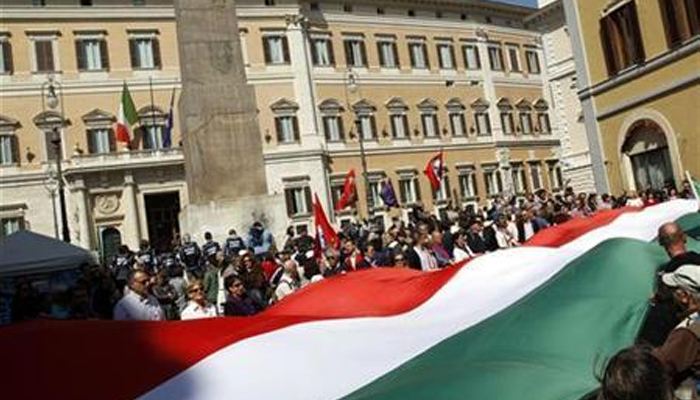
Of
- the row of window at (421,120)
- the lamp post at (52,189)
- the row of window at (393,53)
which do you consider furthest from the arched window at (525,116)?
the lamp post at (52,189)

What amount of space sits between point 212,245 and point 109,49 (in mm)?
29786

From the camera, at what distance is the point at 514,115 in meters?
58.6

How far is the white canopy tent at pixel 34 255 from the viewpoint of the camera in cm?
1388

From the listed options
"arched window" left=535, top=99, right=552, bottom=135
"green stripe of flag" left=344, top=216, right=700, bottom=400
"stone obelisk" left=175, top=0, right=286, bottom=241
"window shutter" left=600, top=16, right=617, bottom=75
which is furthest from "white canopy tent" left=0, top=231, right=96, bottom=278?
"arched window" left=535, top=99, right=552, bottom=135

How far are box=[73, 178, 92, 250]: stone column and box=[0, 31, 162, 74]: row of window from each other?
609 cm

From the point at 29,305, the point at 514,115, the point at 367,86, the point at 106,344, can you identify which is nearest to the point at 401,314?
the point at 106,344

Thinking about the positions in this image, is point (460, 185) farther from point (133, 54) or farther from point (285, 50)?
point (133, 54)

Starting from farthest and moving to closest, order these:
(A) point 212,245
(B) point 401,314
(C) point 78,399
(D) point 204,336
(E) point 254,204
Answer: (E) point 254,204, (A) point 212,245, (B) point 401,314, (D) point 204,336, (C) point 78,399

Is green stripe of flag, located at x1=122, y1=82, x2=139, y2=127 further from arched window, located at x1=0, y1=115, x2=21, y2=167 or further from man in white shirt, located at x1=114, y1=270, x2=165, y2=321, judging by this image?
man in white shirt, located at x1=114, y1=270, x2=165, y2=321

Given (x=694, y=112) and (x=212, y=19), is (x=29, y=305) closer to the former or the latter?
(x=212, y=19)

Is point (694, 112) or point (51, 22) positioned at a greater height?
point (51, 22)

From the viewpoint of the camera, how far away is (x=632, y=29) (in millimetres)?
24750

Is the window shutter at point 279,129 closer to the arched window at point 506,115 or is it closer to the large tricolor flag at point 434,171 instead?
the large tricolor flag at point 434,171

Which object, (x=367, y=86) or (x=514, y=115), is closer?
(x=367, y=86)
